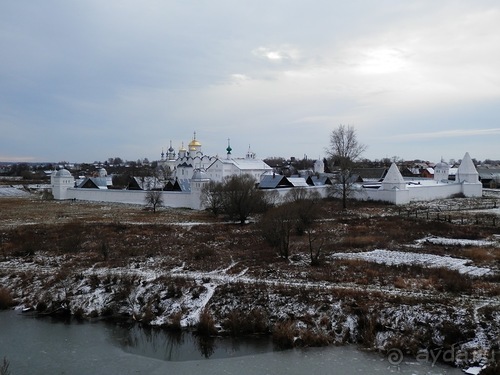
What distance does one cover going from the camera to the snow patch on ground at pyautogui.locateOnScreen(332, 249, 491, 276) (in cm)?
1345

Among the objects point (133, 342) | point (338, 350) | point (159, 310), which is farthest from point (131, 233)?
point (338, 350)

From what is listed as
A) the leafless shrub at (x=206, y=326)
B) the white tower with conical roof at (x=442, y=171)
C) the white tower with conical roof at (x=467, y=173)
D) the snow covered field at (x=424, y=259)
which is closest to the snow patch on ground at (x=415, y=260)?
the snow covered field at (x=424, y=259)

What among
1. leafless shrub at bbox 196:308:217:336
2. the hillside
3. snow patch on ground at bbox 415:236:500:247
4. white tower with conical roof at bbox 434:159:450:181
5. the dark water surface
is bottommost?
the dark water surface

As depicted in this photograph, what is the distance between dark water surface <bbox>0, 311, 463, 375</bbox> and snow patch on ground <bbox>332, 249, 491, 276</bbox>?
5669 millimetres

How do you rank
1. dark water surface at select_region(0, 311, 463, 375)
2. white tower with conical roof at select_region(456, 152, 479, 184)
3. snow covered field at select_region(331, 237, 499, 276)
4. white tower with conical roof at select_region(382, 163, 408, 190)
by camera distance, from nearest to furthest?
dark water surface at select_region(0, 311, 463, 375), snow covered field at select_region(331, 237, 499, 276), white tower with conical roof at select_region(382, 163, 408, 190), white tower with conical roof at select_region(456, 152, 479, 184)

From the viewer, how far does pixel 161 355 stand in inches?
375

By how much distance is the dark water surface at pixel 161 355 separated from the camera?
866 cm

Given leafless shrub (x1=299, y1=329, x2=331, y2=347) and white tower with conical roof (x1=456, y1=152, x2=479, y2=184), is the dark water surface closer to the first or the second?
leafless shrub (x1=299, y1=329, x2=331, y2=347)

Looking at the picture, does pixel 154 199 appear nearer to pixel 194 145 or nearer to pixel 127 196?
pixel 127 196

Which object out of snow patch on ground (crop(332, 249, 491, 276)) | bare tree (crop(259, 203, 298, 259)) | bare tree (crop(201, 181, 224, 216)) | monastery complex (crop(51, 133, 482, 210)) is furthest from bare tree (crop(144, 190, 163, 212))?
snow patch on ground (crop(332, 249, 491, 276))

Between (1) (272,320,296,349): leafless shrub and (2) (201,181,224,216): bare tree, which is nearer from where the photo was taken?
(1) (272,320,296,349): leafless shrub

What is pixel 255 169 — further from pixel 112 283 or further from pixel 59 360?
pixel 59 360

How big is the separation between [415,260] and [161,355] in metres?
9.25

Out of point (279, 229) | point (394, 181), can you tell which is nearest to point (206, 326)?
point (279, 229)
